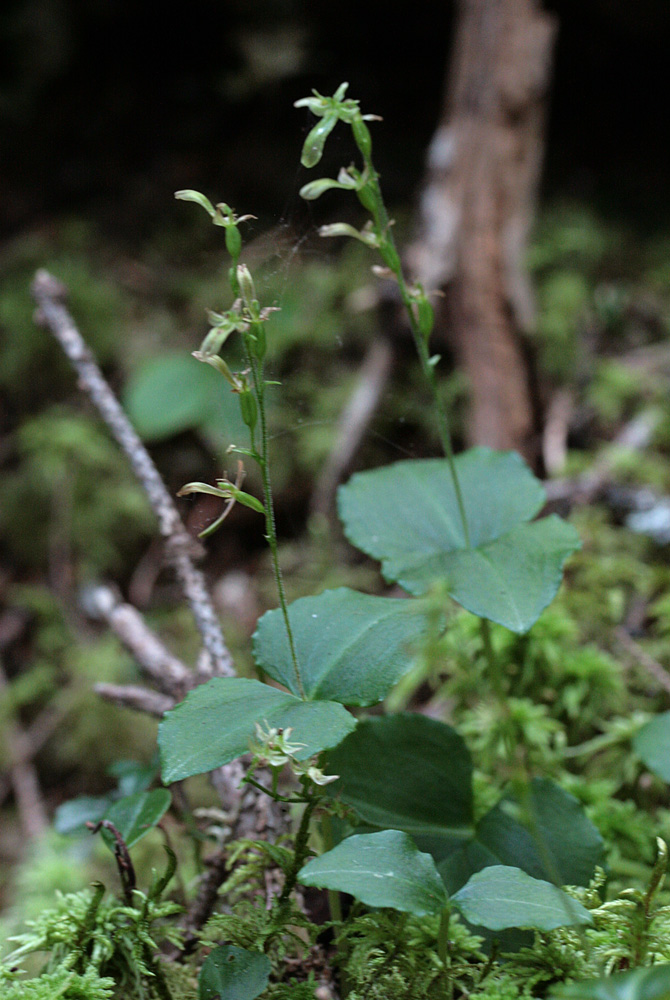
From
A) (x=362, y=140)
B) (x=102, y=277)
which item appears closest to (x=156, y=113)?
(x=102, y=277)

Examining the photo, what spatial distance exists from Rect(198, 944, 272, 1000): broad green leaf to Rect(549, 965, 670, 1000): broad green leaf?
15.7 inches

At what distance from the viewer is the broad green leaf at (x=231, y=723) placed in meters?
0.81

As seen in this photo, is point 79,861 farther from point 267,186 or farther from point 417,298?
point 267,186

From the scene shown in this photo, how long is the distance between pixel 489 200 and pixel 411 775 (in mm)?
2295

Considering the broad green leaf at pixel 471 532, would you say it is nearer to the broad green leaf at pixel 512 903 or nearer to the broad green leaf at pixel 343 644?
the broad green leaf at pixel 343 644

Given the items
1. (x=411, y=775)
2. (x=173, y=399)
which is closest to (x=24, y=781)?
(x=173, y=399)

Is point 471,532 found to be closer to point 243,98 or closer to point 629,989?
point 629,989

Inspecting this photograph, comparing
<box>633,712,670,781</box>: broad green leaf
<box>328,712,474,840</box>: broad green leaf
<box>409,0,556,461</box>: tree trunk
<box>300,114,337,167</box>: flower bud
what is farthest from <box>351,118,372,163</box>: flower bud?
<box>409,0,556,461</box>: tree trunk

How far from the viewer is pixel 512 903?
779 mm

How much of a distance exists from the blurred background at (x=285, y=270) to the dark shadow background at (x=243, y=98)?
0.6 inches

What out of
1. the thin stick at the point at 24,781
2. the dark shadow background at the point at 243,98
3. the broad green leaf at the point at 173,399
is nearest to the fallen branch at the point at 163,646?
the thin stick at the point at 24,781

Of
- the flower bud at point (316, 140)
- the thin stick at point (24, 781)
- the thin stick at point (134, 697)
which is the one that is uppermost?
the flower bud at point (316, 140)

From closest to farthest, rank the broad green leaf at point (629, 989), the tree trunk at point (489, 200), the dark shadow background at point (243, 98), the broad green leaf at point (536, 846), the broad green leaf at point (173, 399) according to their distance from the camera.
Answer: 1. the broad green leaf at point (629, 989)
2. the broad green leaf at point (536, 846)
3. the tree trunk at point (489, 200)
4. the broad green leaf at point (173, 399)
5. the dark shadow background at point (243, 98)

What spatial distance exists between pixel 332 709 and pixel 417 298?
609 mm
